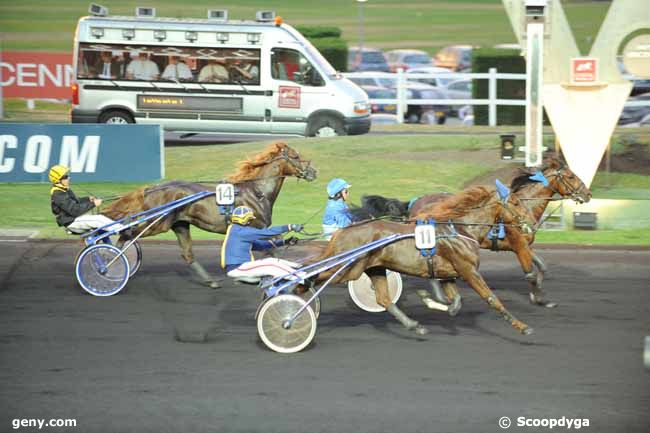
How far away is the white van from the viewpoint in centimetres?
2283

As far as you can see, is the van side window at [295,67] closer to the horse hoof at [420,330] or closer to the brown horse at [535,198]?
the brown horse at [535,198]

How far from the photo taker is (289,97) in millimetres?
23016

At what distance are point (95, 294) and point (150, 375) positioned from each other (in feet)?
10.3

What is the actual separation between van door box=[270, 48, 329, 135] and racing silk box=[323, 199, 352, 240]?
12148 mm

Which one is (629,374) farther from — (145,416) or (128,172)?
(128,172)

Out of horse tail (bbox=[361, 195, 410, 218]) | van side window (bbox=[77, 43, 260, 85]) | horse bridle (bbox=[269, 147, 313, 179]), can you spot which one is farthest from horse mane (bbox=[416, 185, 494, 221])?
van side window (bbox=[77, 43, 260, 85])

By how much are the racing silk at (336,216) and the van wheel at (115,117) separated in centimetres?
1314

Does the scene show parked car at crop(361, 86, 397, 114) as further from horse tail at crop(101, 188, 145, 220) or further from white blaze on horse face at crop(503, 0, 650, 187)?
horse tail at crop(101, 188, 145, 220)

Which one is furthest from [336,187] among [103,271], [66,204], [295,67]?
[295,67]

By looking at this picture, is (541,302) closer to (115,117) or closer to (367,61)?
(115,117)

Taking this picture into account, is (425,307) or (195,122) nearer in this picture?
(425,307)

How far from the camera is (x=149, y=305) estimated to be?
36.8 ft

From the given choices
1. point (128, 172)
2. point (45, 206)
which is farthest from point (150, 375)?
point (128, 172)

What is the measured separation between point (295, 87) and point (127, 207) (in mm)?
11573
